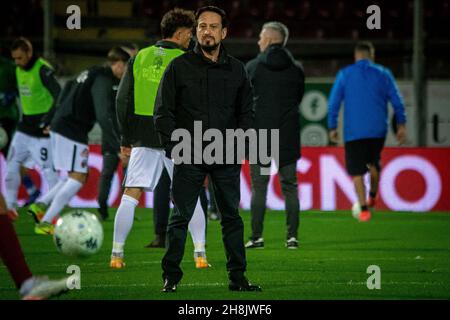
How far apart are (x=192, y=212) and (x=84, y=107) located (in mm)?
5306

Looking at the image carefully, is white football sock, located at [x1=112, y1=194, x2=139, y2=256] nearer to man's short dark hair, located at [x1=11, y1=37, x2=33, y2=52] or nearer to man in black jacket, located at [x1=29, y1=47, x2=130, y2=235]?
man in black jacket, located at [x1=29, y1=47, x2=130, y2=235]

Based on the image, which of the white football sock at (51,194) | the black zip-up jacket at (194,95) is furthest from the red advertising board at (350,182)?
the black zip-up jacket at (194,95)

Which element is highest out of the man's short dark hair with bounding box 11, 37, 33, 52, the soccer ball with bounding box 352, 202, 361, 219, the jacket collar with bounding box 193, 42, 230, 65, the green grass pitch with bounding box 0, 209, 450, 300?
the man's short dark hair with bounding box 11, 37, 33, 52

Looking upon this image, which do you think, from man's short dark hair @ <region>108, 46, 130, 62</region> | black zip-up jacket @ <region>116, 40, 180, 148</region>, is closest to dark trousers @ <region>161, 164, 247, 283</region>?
black zip-up jacket @ <region>116, 40, 180, 148</region>

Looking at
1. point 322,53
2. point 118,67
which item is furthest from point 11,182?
point 322,53

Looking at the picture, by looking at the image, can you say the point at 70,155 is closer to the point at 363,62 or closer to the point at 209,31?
the point at 363,62

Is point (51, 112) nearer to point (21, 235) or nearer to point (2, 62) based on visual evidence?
point (21, 235)

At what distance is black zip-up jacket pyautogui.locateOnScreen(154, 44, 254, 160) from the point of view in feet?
24.8

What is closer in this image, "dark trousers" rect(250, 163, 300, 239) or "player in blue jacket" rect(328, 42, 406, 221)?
"dark trousers" rect(250, 163, 300, 239)

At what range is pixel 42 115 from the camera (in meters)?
14.1

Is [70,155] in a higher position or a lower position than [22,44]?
lower

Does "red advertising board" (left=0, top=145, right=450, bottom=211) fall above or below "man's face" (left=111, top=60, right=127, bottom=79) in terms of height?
below

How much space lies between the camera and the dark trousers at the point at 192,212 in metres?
7.63

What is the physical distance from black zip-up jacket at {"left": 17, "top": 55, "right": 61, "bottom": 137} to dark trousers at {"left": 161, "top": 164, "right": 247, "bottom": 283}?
19.7 ft
